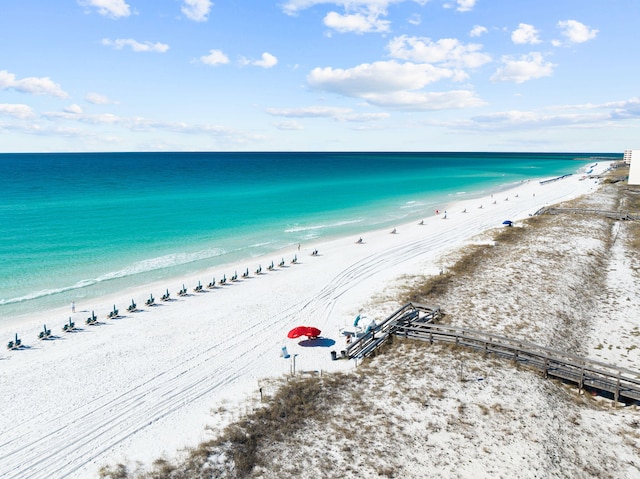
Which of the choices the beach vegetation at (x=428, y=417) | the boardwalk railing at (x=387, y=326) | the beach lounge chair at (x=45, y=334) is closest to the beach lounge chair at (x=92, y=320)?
the beach lounge chair at (x=45, y=334)

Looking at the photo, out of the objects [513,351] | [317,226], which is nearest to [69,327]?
[513,351]

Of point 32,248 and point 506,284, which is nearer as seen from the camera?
point 506,284

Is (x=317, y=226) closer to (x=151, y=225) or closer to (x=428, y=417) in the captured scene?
(x=151, y=225)

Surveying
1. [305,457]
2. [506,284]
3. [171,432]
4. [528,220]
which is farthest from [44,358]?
[528,220]

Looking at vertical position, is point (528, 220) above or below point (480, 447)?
above

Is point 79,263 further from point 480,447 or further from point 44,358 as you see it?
point 480,447

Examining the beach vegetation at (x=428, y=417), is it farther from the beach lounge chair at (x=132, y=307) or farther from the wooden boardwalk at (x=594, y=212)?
the wooden boardwalk at (x=594, y=212)
